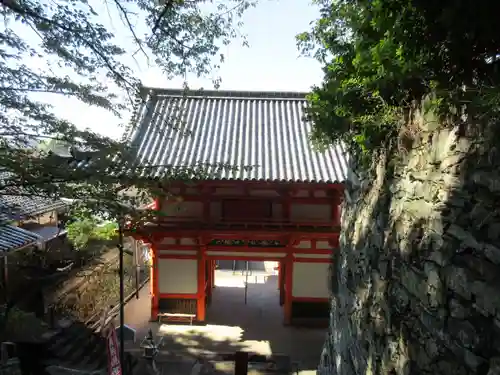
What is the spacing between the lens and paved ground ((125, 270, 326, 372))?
899 cm

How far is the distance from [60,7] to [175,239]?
7.13 m

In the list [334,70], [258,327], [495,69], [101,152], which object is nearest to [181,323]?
[258,327]

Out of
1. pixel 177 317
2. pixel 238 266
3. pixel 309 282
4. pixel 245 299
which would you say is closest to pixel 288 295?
pixel 309 282

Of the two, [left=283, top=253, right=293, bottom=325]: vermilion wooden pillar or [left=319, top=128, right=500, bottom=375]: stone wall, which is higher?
[left=319, top=128, right=500, bottom=375]: stone wall

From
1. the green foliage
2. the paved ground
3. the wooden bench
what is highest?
the green foliage

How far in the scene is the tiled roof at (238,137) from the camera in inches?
349

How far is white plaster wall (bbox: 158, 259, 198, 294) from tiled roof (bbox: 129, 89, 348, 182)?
2.90 metres

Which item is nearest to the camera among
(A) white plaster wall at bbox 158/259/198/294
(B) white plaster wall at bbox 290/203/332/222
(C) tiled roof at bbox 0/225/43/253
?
(C) tiled roof at bbox 0/225/43/253

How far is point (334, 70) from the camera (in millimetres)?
3867

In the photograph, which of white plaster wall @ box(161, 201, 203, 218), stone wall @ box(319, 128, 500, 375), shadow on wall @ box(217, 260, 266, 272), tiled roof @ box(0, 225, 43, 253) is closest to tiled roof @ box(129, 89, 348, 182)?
white plaster wall @ box(161, 201, 203, 218)

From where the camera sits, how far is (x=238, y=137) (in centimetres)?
1038

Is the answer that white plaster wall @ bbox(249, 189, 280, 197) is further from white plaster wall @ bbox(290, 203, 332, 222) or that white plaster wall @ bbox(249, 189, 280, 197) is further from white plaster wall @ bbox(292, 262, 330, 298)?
white plaster wall @ bbox(292, 262, 330, 298)

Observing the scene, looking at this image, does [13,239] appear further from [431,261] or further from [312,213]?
[431,261]

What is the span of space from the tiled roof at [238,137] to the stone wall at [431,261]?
5139 millimetres
